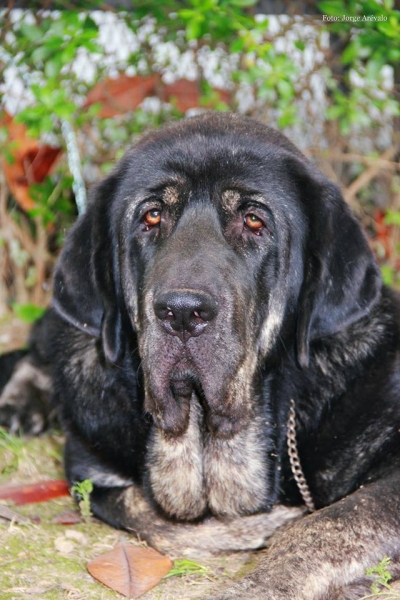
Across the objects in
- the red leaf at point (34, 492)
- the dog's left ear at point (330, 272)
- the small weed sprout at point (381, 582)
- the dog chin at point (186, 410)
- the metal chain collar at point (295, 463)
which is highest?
the dog's left ear at point (330, 272)

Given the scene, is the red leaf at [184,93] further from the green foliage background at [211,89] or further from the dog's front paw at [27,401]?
the dog's front paw at [27,401]

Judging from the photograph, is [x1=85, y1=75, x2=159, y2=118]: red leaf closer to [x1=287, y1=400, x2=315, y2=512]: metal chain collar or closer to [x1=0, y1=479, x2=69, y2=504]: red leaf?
[x1=0, y1=479, x2=69, y2=504]: red leaf

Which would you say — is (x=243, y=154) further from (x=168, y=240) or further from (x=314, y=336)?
(x=314, y=336)

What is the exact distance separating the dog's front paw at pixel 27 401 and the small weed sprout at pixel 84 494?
40.5 inches

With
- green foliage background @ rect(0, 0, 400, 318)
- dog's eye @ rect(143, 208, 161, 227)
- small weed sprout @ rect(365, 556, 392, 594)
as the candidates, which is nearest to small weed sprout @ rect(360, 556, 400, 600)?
small weed sprout @ rect(365, 556, 392, 594)

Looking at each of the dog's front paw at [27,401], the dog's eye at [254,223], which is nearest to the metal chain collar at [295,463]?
the dog's eye at [254,223]

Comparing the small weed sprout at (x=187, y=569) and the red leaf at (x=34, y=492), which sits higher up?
the small weed sprout at (x=187, y=569)

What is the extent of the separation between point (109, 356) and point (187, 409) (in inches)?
16.7

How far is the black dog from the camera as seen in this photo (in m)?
3.16

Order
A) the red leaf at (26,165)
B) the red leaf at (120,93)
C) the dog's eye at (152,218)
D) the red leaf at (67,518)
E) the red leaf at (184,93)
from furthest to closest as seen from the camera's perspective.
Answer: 1. the red leaf at (184,93)
2. the red leaf at (120,93)
3. the red leaf at (26,165)
4. the red leaf at (67,518)
5. the dog's eye at (152,218)

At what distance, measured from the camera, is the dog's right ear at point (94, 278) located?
3.41 m

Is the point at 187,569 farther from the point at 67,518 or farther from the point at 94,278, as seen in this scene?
the point at 94,278

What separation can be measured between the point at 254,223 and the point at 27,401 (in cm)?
198

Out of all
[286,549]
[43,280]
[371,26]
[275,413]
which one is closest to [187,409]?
[275,413]
